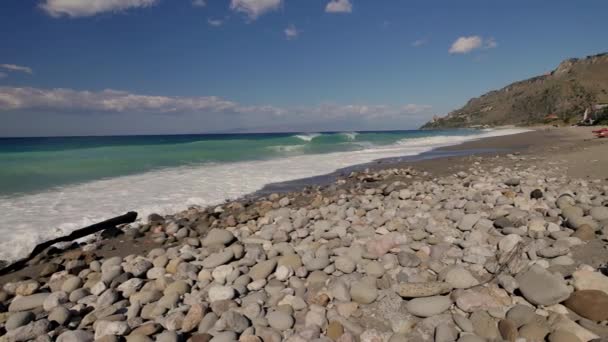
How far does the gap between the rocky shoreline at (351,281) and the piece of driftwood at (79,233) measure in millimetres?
251

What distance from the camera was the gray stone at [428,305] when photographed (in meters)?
2.76

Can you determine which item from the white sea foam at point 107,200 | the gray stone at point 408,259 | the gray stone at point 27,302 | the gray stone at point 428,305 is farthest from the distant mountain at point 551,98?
the gray stone at point 27,302

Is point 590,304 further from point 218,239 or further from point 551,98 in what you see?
point 551,98

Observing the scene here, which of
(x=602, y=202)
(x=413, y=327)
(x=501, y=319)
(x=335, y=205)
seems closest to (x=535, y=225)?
(x=602, y=202)

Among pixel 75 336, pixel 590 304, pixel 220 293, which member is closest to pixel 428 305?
pixel 590 304

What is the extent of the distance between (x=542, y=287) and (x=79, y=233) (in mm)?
6738

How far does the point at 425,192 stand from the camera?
23.1ft

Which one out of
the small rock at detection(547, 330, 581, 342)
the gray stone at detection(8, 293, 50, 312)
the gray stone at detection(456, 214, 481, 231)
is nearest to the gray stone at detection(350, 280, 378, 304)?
the small rock at detection(547, 330, 581, 342)

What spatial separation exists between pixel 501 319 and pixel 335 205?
3.93 m

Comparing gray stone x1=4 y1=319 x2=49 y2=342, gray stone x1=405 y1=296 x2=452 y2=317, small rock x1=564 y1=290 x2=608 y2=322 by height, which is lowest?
gray stone x1=4 y1=319 x2=49 y2=342

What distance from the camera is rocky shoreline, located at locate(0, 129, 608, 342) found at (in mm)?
2629

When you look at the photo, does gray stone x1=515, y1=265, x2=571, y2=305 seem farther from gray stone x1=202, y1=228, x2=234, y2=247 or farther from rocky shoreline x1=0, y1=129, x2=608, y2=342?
gray stone x1=202, y1=228, x2=234, y2=247

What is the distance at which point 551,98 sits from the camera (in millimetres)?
89062

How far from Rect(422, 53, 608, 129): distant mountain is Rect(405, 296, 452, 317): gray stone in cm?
6840
